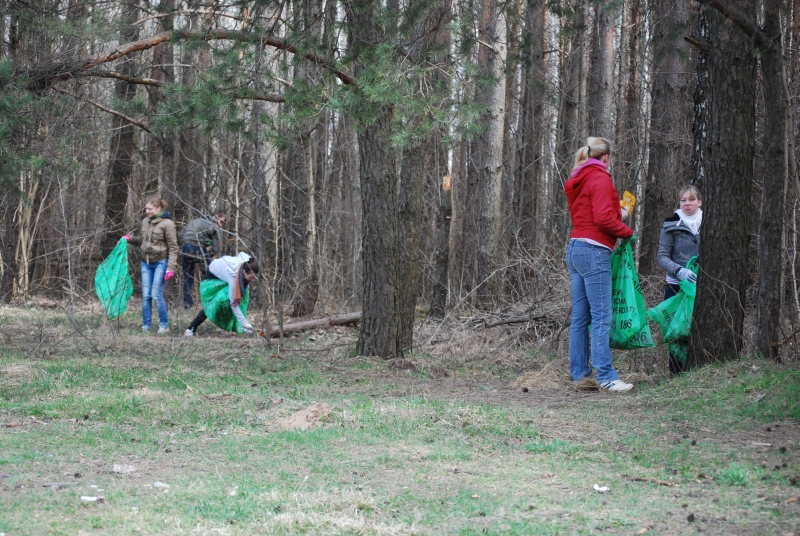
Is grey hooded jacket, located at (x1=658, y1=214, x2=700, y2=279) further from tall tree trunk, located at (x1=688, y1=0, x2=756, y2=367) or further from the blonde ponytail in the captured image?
the blonde ponytail

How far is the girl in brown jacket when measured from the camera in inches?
461

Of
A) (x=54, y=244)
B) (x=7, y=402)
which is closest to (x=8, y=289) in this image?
(x=54, y=244)

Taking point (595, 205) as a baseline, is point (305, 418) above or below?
below

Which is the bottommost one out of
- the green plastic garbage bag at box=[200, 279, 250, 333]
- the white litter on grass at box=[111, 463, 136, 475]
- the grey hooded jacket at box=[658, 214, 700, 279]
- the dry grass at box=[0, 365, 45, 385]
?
the white litter on grass at box=[111, 463, 136, 475]

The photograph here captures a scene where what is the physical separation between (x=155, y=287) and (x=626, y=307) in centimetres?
693

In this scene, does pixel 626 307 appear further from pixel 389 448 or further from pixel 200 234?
pixel 200 234

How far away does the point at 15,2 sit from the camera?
926 cm

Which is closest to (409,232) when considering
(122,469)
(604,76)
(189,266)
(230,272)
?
(230,272)

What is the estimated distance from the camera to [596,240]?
6977mm

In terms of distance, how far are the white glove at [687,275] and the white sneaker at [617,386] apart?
1032 mm

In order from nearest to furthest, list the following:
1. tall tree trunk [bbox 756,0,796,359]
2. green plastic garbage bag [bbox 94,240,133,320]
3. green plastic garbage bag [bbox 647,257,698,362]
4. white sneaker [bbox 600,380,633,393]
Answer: tall tree trunk [bbox 756,0,796,359] < white sneaker [bbox 600,380,633,393] < green plastic garbage bag [bbox 647,257,698,362] < green plastic garbage bag [bbox 94,240,133,320]

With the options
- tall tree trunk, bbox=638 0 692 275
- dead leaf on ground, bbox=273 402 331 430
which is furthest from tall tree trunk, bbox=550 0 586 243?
dead leaf on ground, bbox=273 402 331 430

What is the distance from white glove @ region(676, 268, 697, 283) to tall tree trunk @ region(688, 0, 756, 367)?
1.15 ft

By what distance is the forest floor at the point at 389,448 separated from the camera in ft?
12.5
